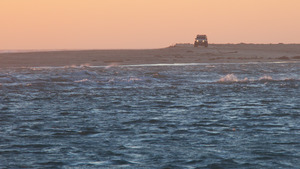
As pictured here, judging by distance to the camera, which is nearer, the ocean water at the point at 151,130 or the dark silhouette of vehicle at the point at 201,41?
the ocean water at the point at 151,130

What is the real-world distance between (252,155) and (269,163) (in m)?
0.57

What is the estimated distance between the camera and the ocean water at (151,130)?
880 cm

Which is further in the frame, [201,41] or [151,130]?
[201,41]

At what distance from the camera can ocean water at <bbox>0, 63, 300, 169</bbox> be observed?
8.80 m

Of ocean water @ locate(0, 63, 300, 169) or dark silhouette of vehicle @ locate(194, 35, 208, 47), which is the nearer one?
ocean water @ locate(0, 63, 300, 169)

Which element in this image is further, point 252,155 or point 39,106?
point 39,106

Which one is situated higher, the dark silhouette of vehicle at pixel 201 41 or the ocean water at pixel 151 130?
the dark silhouette of vehicle at pixel 201 41

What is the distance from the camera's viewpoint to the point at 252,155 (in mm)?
9062

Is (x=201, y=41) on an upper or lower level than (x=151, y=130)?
upper

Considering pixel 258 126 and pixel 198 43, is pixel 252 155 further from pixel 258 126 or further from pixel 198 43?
pixel 198 43

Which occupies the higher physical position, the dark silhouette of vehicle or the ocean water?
the dark silhouette of vehicle

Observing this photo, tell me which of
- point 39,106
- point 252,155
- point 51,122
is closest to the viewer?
point 252,155

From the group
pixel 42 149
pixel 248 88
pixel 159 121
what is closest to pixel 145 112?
pixel 159 121

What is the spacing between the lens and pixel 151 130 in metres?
11.6
